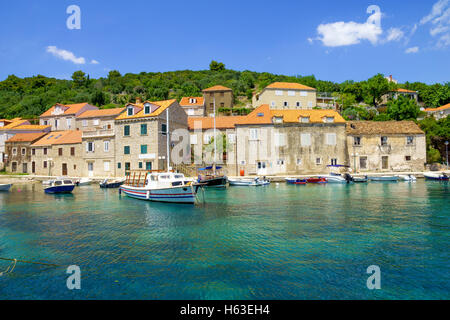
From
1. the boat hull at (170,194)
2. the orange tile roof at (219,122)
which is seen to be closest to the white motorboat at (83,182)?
the orange tile roof at (219,122)

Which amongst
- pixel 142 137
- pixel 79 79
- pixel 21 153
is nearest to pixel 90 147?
pixel 142 137

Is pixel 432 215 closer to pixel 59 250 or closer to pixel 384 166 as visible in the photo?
pixel 59 250

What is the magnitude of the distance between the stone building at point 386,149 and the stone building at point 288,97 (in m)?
20.5

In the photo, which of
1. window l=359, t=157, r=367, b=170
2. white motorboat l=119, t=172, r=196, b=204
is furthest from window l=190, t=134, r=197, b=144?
window l=359, t=157, r=367, b=170

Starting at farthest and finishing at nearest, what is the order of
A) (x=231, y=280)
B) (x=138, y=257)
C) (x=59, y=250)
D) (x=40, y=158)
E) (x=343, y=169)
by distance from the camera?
(x=40, y=158)
(x=343, y=169)
(x=59, y=250)
(x=138, y=257)
(x=231, y=280)

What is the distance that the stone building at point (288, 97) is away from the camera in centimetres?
6384

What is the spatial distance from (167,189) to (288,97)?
50.1m

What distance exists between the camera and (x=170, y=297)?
306 inches

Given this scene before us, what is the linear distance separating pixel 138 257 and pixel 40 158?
5072cm

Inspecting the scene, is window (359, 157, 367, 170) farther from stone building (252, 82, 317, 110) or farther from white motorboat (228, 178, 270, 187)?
stone building (252, 82, 317, 110)

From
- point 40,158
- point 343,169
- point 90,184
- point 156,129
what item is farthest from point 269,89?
point 40,158

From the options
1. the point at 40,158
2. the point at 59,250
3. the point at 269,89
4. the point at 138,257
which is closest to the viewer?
the point at 138,257

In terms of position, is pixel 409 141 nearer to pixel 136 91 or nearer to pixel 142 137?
pixel 142 137

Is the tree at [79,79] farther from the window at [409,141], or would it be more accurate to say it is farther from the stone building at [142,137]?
the window at [409,141]
